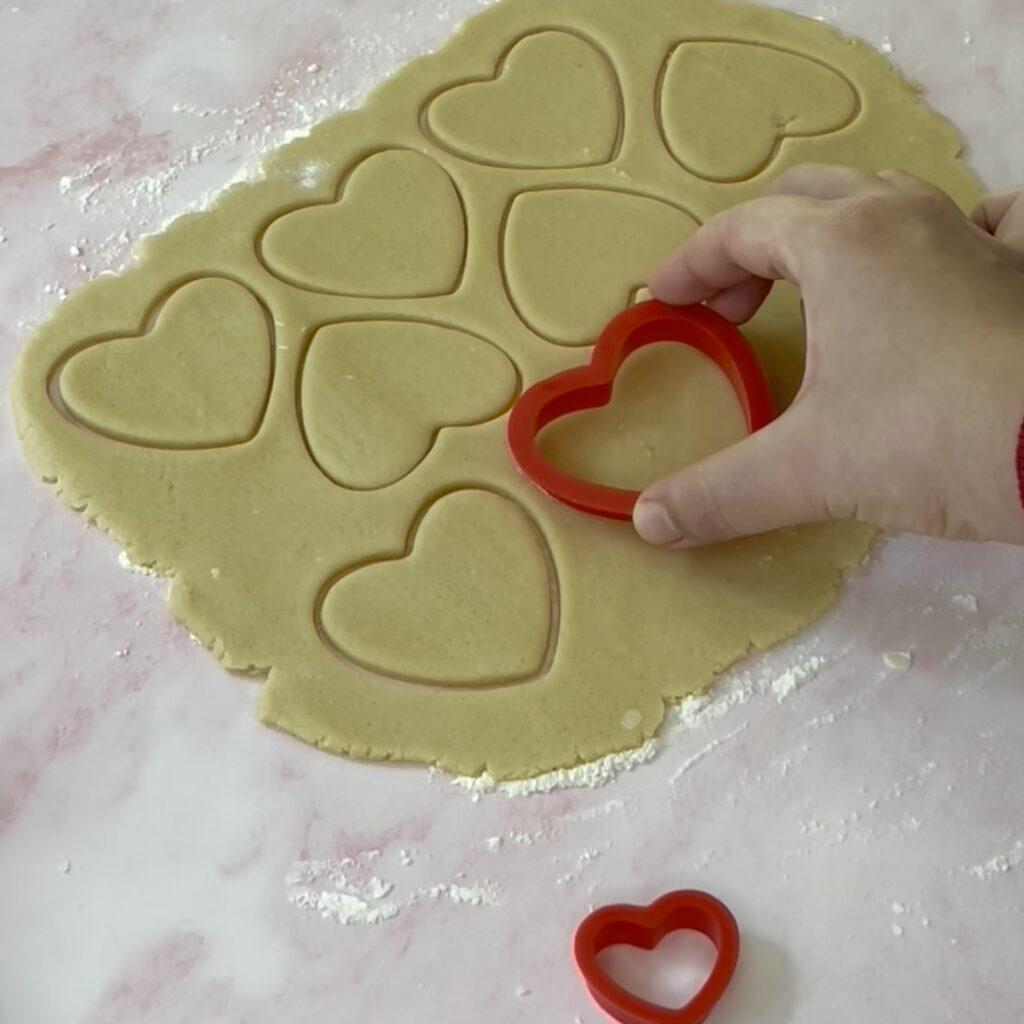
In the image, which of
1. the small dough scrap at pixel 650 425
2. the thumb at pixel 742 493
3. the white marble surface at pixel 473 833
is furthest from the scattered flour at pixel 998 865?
the small dough scrap at pixel 650 425

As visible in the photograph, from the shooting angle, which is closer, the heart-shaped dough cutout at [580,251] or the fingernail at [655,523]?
the fingernail at [655,523]

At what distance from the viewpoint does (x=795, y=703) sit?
3.76 feet

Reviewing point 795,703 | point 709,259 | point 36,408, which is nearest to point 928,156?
point 709,259

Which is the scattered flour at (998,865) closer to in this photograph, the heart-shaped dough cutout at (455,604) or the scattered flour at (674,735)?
the scattered flour at (674,735)

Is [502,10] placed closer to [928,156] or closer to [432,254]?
[432,254]

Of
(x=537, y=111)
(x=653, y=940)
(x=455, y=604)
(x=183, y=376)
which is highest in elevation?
(x=537, y=111)

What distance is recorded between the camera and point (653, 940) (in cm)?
104

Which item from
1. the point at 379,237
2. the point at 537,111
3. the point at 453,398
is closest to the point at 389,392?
the point at 453,398

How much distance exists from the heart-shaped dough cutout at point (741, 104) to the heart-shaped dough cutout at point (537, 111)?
0.08 meters

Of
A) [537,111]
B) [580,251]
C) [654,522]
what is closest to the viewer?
[654,522]

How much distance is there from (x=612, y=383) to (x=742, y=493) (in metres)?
0.23

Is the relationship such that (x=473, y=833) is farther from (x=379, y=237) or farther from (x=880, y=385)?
(x=379, y=237)

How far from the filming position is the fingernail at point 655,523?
1.11 metres

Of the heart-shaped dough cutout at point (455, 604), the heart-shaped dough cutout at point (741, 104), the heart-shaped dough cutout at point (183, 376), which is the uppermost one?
the heart-shaped dough cutout at point (741, 104)
